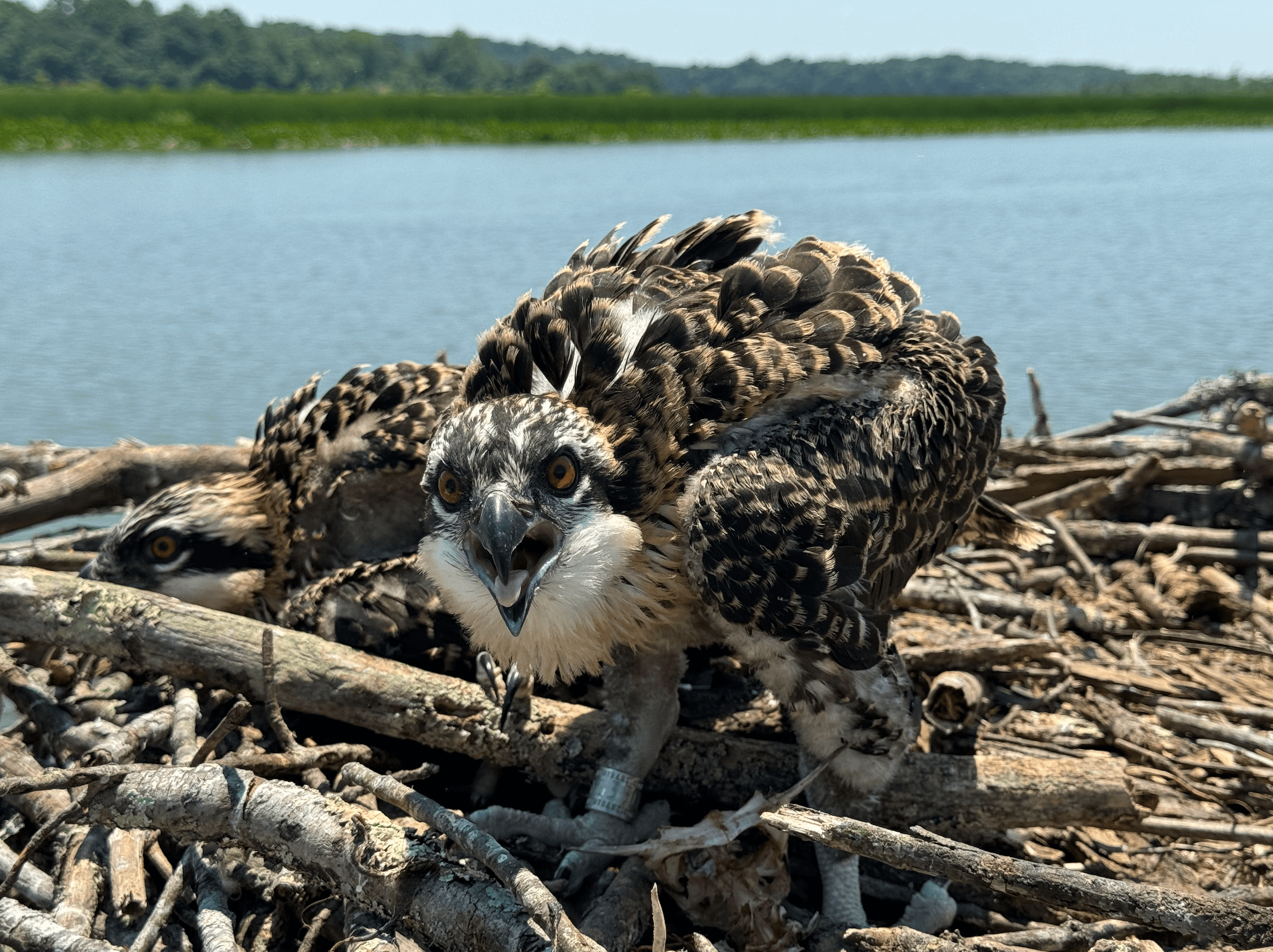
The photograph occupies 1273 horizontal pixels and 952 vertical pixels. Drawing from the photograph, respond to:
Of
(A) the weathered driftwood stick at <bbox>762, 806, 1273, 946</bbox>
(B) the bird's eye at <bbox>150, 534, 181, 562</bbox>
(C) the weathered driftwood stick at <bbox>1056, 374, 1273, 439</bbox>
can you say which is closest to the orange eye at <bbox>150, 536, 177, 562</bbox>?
(B) the bird's eye at <bbox>150, 534, 181, 562</bbox>

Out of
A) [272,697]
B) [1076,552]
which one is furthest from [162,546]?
[1076,552]

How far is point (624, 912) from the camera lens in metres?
2.95

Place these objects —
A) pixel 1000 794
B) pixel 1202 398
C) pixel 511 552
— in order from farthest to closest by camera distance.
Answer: pixel 1202 398 < pixel 1000 794 < pixel 511 552

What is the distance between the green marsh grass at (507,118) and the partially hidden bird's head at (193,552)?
1041 inches

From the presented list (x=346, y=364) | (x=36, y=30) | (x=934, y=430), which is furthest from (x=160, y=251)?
(x=36, y=30)

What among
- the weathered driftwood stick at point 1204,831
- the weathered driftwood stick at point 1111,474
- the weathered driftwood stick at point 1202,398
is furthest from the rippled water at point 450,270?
the weathered driftwood stick at point 1204,831

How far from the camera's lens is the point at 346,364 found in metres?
6.97

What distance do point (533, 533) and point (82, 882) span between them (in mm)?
1645

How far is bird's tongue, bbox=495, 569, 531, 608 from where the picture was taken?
275 centimetres

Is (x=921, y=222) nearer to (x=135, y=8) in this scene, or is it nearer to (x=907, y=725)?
(x=907, y=725)

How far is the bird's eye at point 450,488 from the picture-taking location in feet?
9.52

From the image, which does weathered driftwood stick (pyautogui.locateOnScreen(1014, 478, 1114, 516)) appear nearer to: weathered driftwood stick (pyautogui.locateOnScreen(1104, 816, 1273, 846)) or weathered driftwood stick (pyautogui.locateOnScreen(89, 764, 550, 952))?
weathered driftwood stick (pyautogui.locateOnScreen(1104, 816, 1273, 846))

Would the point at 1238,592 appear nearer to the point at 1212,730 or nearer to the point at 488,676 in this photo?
the point at 1212,730

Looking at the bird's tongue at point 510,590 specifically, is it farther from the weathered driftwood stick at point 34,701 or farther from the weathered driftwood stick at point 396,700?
the weathered driftwood stick at point 34,701
